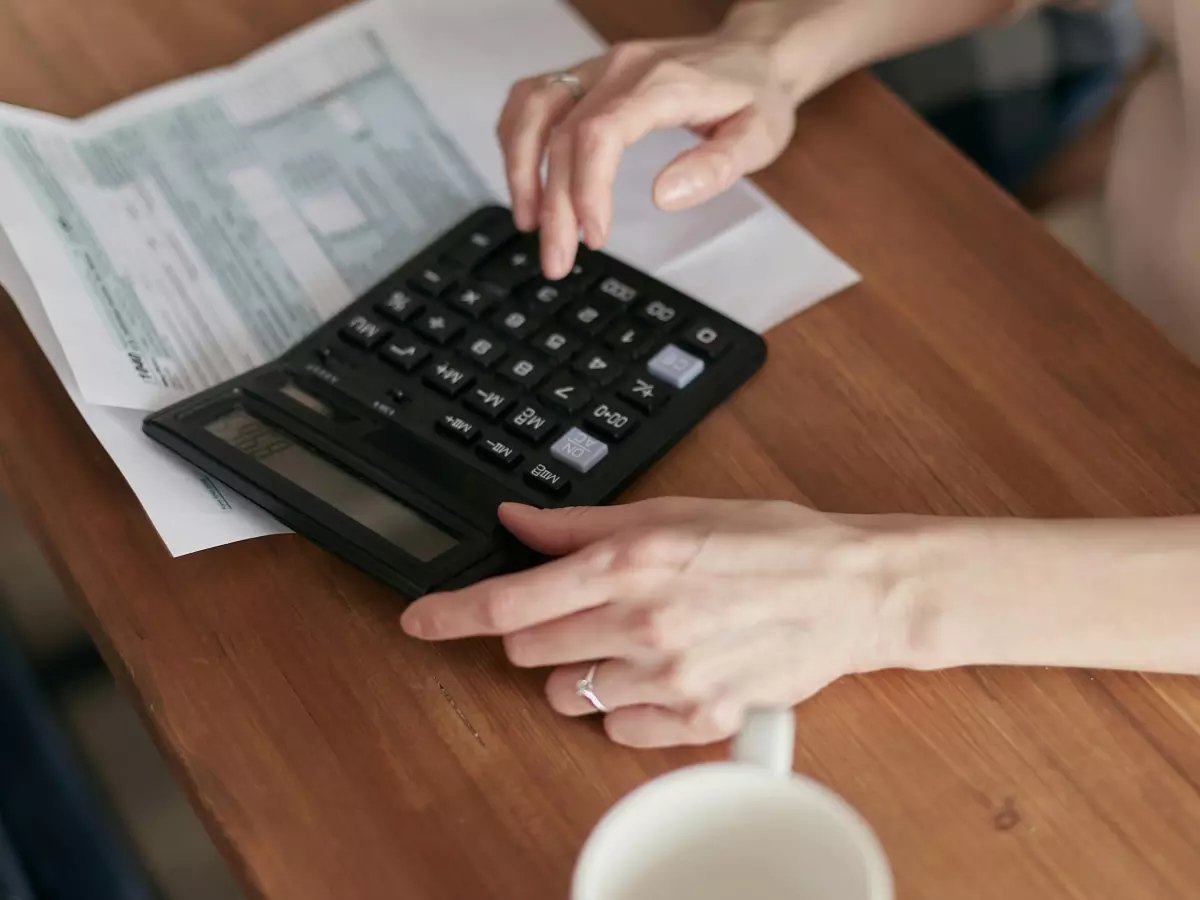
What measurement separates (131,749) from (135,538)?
2.43ft

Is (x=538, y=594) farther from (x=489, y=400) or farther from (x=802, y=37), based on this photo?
(x=802, y=37)

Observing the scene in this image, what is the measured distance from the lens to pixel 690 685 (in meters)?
0.46

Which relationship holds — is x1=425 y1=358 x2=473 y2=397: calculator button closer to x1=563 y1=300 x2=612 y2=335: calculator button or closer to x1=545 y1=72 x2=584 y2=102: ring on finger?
x1=563 y1=300 x2=612 y2=335: calculator button

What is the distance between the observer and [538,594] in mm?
458

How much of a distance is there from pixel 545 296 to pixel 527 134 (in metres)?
0.09

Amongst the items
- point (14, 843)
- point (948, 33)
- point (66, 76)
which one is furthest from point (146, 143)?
point (948, 33)

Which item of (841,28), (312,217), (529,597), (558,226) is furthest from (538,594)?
(841,28)

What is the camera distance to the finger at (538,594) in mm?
458

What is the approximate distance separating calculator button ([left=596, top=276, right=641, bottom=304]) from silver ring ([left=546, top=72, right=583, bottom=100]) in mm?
117

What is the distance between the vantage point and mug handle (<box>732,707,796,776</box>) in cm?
35

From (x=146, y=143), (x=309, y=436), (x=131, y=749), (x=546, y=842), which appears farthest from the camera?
(x=131, y=749)

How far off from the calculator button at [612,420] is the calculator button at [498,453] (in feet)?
0.13

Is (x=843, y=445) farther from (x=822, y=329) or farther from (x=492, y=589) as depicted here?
(x=492, y=589)

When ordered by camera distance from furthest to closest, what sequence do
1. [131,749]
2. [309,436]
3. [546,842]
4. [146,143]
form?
1. [131,749]
2. [146,143]
3. [309,436]
4. [546,842]
